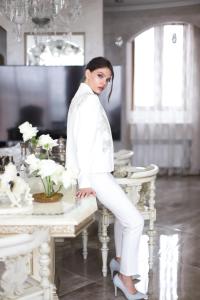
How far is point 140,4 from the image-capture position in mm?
7129

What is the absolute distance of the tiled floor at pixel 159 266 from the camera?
9.88 feet

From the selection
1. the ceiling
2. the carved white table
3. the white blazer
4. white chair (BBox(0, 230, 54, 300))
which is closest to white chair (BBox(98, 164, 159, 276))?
the white blazer

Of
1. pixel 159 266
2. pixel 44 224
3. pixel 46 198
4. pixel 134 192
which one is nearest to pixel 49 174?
pixel 46 198

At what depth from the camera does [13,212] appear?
6.93ft

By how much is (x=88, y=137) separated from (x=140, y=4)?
A: 5210 millimetres

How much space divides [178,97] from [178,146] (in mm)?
829

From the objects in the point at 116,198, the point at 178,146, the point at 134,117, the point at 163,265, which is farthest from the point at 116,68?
the point at 116,198

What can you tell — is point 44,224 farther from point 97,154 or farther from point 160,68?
point 160,68

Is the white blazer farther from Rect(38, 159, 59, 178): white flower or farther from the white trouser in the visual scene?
Rect(38, 159, 59, 178): white flower

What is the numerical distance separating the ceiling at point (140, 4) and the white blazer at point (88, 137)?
485 centimetres

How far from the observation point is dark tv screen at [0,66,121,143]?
5.71m

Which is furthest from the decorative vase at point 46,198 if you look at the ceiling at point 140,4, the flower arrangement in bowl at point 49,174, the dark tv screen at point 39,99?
the ceiling at point 140,4

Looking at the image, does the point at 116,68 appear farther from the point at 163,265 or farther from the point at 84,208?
the point at 84,208

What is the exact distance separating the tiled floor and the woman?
375 mm
